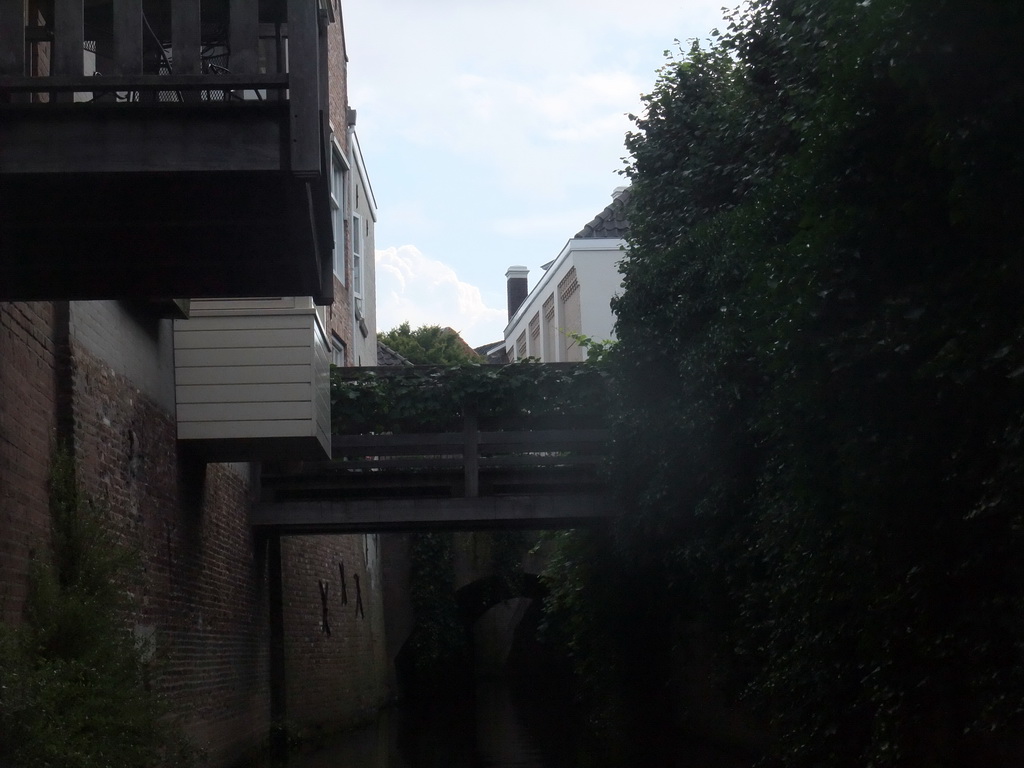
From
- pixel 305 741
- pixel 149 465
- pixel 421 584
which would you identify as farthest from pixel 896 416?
pixel 421 584

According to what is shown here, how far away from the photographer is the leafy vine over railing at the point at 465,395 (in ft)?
46.9

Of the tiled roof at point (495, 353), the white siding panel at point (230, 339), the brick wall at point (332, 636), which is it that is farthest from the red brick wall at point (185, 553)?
the tiled roof at point (495, 353)

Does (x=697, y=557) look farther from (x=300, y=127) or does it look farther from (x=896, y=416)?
(x=300, y=127)

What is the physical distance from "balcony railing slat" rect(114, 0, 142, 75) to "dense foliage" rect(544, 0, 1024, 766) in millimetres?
3076

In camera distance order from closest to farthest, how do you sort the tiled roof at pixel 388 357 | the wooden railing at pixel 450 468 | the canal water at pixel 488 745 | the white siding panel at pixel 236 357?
the white siding panel at pixel 236 357
the canal water at pixel 488 745
the wooden railing at pixel 450 468
the tiled roof at pixel 388 357

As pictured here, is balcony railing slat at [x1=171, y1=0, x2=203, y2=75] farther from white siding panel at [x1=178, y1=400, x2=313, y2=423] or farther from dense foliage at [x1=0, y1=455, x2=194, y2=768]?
white siding panel at [x1=178, y1=400, x2=313, y2=423]

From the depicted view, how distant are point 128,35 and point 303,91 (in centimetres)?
79

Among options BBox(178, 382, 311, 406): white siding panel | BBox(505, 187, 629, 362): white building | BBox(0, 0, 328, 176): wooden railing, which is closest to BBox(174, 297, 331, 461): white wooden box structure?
BBox(178, 382, 311, 406): white siding panel

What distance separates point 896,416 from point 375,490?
33.9 feet

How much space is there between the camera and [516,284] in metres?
50.6

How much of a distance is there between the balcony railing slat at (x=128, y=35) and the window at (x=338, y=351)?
1554cm

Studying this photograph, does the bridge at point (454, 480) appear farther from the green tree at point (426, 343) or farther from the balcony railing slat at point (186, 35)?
the green tree at point (426, 343)

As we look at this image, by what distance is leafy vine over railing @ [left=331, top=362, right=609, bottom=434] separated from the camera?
1430cm

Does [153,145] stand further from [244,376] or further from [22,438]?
[244,376]
